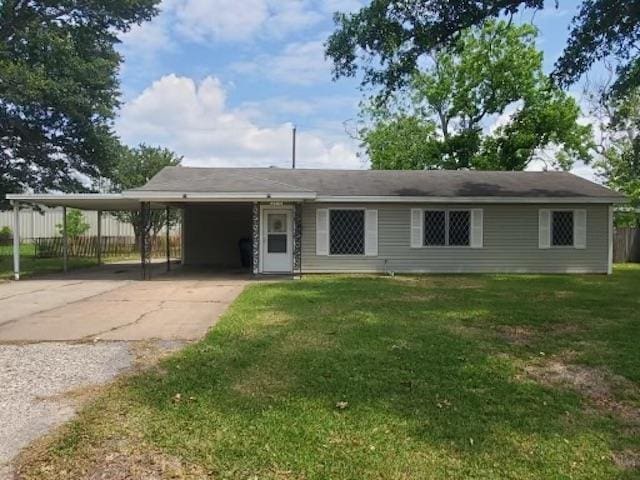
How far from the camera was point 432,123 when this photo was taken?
109 ft

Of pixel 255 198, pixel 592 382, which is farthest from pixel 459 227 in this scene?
pixel 592 382

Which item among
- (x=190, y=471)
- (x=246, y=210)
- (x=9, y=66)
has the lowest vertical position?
(x=190, y=471)

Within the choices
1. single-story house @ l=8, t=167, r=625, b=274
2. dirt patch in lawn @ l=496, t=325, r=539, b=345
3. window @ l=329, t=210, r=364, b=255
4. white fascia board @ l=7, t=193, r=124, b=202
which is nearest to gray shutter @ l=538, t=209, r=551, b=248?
single-story house @ l=8, t=167, r=625, b=274

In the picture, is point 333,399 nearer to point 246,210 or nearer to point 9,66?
point 246,210

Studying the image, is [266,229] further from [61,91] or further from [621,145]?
[621,145]

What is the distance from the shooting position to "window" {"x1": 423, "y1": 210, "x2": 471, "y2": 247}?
1583cm

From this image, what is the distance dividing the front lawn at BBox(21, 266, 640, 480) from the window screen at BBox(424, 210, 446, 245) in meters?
7.87

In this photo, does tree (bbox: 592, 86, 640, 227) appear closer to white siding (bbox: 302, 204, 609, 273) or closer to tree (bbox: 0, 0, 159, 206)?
white siding (bbox: 302, 204, 609, 273)

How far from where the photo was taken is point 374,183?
17.0 meters

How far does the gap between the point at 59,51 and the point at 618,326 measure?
2076 centimetres

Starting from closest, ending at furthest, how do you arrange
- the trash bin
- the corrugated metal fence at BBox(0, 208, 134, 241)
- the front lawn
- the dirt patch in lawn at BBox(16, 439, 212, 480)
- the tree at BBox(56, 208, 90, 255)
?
the dirt patch in lawn at BBox(16, 439, 212, 480), the front lawn, the trash bin, the tree at BBox(56, 208, 90, 255), the corrugated metal fence at BBox(0, 208, 134, 241)

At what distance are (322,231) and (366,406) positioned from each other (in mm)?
11334

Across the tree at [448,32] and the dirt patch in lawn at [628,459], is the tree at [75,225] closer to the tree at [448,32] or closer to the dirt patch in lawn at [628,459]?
the tree at [448,32]

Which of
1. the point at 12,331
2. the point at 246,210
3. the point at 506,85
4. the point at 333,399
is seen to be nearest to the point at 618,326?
the point at 333,399
